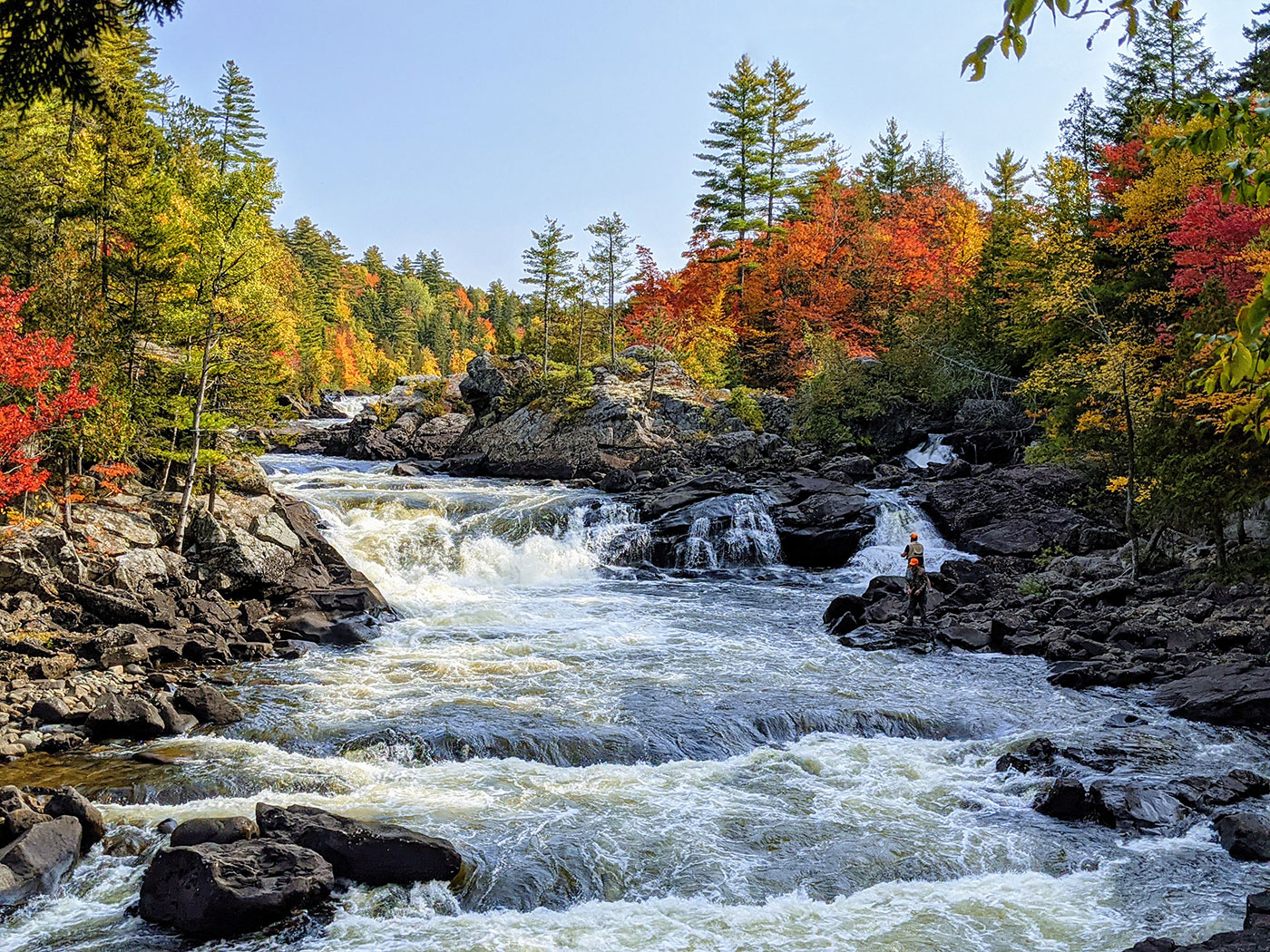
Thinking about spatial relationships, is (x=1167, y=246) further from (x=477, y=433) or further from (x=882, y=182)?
(x=882, y=182)

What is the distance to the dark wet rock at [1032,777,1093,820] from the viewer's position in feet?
29.5

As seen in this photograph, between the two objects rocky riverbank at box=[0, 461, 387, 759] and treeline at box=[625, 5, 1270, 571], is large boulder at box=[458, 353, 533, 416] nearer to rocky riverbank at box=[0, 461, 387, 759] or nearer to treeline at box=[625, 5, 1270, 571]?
treeline at box=[625, 5, 1270, 571]

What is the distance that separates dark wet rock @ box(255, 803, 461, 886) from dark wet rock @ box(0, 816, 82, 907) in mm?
1728

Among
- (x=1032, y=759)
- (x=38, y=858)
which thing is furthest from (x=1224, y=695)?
(x=38, y=858)

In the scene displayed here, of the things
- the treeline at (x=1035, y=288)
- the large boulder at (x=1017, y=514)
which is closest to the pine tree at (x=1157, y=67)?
the treeline at (x=1035, y=288)

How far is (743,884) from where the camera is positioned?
7590 millimetres

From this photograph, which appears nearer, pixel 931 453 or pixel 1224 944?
pixel 1224 944

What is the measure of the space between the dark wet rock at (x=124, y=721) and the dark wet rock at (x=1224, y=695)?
579 inches

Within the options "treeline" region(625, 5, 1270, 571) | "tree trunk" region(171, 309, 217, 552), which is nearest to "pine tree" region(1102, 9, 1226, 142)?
"treeline" region(625, 5, 1270, 571)

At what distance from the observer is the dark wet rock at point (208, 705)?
37.1 feet

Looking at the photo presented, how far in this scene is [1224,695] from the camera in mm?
12000

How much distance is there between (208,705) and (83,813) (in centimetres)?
346

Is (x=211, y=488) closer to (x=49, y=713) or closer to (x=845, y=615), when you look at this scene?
(x=49, y=713)

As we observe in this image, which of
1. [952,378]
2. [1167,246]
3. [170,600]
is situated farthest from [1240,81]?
[170,600]
